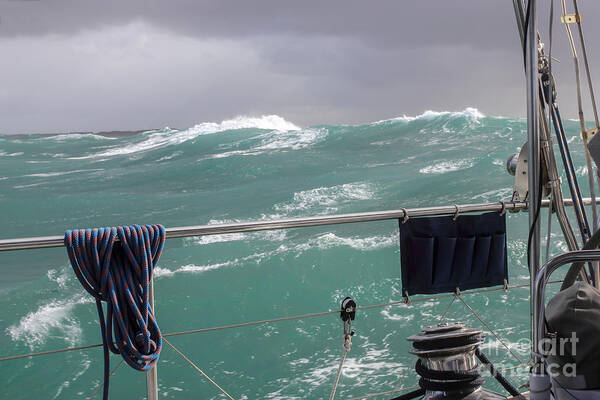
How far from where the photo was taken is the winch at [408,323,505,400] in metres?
1.31

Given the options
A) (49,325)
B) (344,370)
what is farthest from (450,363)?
(49,325)

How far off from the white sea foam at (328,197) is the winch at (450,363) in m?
10.8

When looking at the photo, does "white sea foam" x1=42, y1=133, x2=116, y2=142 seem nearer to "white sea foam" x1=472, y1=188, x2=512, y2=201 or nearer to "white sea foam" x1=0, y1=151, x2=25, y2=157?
"white sea foam" x1=0, y1=151, x2=25, y2=157

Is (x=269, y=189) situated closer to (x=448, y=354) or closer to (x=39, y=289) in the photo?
(x=39, y=289)

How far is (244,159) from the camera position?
19.1 m

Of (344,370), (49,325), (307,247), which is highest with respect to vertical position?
(307,247)

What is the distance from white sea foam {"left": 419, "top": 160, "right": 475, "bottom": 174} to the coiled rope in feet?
44.7

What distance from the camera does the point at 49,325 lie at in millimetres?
6719

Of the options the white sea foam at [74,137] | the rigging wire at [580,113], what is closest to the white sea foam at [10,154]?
the white sea foam at [74,137]

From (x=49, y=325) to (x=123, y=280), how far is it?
5.91 metres

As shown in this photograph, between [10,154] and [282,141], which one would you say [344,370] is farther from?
[10,154]

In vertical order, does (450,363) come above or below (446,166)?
below

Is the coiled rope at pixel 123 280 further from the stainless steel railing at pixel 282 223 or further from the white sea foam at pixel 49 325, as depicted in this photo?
the white sea foam at pixel 49 325

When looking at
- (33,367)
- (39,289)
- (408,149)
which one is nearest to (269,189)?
(408,149)
